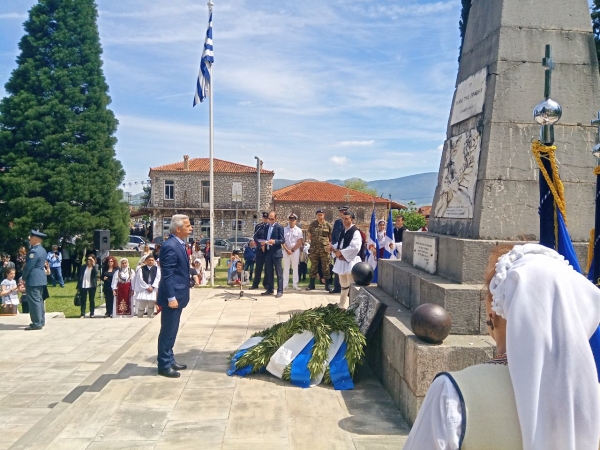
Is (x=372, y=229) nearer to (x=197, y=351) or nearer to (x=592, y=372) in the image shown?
(x=197, y=351)

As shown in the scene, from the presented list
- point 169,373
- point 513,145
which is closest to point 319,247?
point 169,373

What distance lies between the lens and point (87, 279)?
11961 mm

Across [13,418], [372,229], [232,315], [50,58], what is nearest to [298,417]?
[13,418]

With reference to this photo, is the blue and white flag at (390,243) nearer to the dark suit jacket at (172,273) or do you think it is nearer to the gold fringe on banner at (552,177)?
the dark suit jacket at (172,273)

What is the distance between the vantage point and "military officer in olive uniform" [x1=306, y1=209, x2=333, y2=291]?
41.9 ft

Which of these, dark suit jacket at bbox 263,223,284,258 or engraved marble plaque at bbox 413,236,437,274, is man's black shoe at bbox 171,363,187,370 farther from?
dark suit jacket at bbox 263,223,284,258

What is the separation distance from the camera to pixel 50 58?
27.3m

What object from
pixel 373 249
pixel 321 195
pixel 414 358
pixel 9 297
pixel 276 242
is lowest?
pixel 9 297

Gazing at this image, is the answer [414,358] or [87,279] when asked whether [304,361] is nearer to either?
[414,358]

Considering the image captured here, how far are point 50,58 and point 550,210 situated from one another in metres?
29.3

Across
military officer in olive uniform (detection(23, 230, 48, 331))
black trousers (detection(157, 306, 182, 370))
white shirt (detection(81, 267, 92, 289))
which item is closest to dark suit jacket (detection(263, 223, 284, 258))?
white shirt (detection(81, 267, 92, 289))

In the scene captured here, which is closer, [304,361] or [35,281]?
[304,361]

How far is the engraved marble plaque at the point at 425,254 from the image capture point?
225 inches

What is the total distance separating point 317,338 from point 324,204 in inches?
2264
